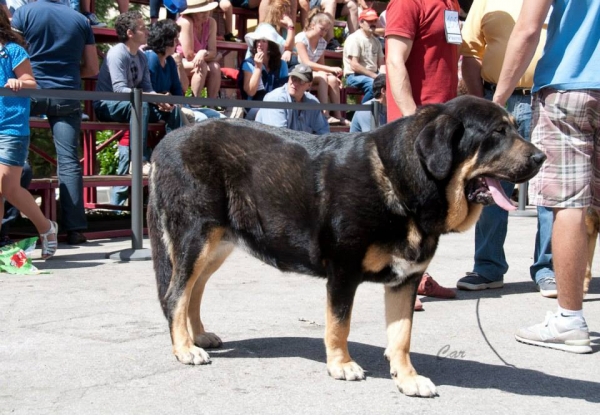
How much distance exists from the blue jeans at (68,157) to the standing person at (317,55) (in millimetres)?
5015

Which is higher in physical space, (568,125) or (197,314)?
(568,125)

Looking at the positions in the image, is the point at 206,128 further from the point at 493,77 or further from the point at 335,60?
the point at 335,60

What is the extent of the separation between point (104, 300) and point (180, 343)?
1704 millimetres

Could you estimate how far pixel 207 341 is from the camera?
4797mm

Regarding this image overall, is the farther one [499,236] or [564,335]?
[499,236]

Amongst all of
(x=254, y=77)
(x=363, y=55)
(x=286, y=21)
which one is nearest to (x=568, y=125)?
(x=254, y=77)

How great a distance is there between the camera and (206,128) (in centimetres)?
461

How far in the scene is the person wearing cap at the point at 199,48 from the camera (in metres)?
11.2

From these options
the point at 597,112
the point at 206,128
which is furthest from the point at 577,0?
the point at 206,128

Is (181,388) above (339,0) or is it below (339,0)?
below

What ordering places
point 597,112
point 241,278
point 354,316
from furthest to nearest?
1. point 241,278
2. point 354,316
3. point 597,112

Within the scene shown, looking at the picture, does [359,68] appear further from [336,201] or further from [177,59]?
[336,201]

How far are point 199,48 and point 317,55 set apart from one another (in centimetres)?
233

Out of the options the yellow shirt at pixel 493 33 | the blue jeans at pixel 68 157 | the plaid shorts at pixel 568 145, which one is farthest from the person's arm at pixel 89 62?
the plaid shorts at pixel 568 145
